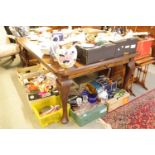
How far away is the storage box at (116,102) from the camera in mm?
1957

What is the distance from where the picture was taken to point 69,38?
1.95 meters

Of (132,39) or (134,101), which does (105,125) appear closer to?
(134,101)

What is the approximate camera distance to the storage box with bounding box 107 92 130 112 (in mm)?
1957

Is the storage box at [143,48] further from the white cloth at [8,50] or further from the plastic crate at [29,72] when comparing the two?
the white cloth at [8,50]

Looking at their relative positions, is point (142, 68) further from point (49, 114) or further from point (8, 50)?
point (8, 50)

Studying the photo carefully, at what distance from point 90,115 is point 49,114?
0.41m

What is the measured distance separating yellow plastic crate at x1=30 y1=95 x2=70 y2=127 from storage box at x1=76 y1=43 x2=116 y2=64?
0.52 m

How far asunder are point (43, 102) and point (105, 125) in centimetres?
70

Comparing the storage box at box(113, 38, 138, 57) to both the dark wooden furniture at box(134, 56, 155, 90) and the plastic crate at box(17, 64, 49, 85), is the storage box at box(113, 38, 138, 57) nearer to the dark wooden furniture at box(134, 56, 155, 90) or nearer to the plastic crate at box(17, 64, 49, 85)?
the dark wooden furniture at box(134, 56, 155, 90)

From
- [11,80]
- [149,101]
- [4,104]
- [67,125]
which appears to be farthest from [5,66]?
[149,101]

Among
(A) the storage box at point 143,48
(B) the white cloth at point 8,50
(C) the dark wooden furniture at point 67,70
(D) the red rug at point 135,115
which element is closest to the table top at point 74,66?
(C) the dark wooden furniture at point 67,70

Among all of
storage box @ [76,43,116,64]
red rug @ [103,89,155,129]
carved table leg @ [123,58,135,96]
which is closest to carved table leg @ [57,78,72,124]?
storage box @ [76,43,116,64]

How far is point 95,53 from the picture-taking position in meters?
1.64

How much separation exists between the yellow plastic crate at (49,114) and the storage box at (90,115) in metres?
0.12
